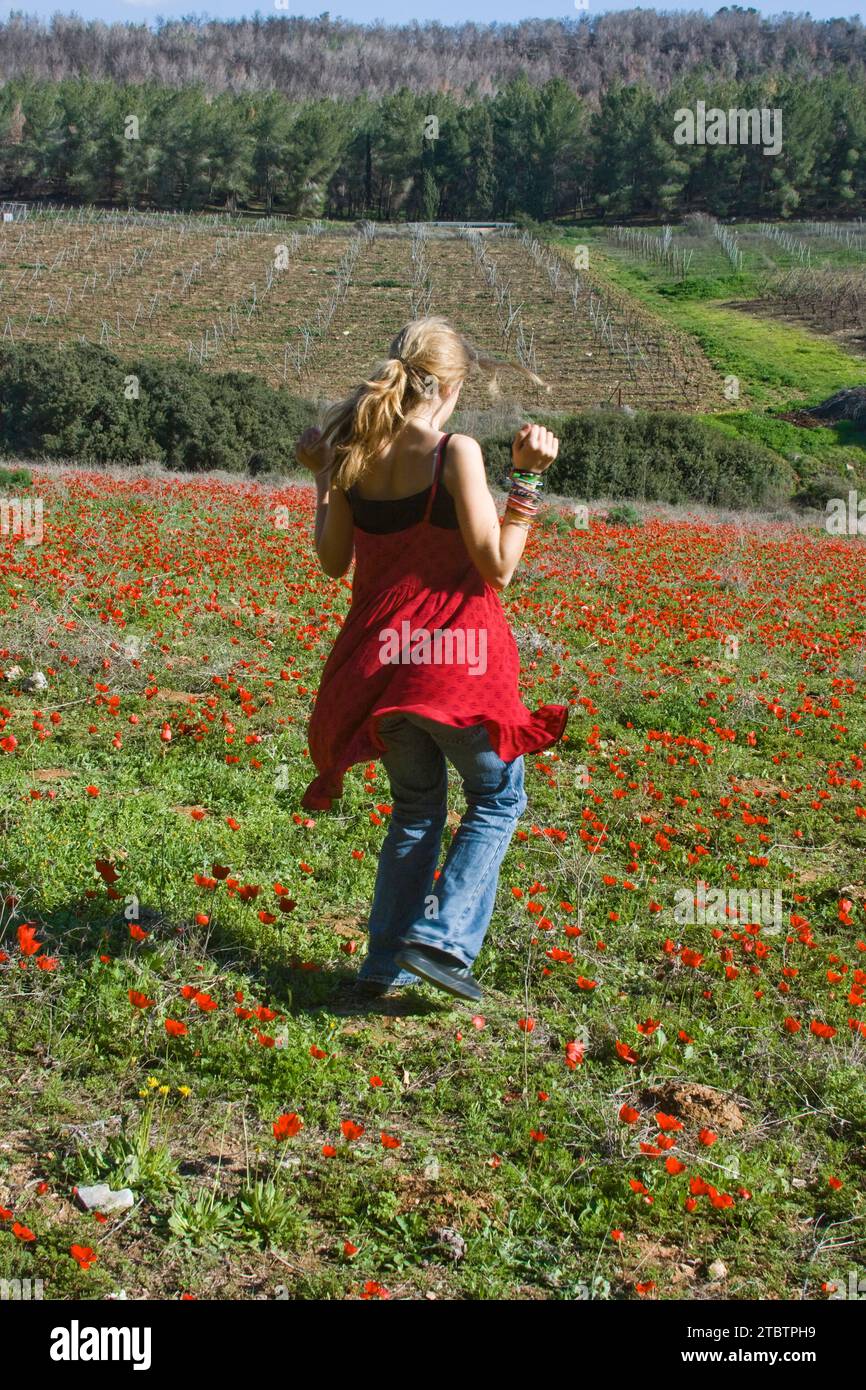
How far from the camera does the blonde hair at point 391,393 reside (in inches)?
112

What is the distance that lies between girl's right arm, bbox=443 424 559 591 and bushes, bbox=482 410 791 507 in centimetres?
2130

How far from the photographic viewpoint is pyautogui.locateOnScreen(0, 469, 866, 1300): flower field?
2459 millimetres

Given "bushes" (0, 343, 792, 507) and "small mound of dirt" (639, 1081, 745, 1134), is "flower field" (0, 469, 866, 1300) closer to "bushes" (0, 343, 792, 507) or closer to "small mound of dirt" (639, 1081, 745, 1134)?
"small mound of dirt" (639, 1081, 745, 1134)

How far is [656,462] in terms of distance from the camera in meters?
25.8

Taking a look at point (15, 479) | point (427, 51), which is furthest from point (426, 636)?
point (427, 51)

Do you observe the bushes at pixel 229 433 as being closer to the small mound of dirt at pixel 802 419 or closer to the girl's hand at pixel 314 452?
the small mound of dirt at pixel 802 419

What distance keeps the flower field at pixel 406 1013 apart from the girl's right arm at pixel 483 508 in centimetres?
123

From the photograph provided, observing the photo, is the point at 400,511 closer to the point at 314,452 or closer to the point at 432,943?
the point at 314,452

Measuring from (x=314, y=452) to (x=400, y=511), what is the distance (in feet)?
0.94

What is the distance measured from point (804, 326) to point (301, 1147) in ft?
188

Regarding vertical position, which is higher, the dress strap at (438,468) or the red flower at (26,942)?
the dress strap at (438,468)

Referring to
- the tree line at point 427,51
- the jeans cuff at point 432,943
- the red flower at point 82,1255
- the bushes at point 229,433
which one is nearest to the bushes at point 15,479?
the bushes at point 229,433

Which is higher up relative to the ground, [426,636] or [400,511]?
[400,511]

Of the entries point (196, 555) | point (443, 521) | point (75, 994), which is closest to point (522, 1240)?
point (75, 994)
